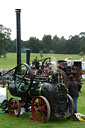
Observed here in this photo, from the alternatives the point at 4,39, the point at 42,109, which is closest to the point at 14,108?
the point at 42,109

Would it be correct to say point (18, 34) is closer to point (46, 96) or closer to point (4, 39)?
point (46, 96)

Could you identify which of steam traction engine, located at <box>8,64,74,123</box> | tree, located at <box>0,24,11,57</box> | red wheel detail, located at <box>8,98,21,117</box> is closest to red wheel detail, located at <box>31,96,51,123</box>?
steam traction engine, located at <box>8,64,74,123</box>

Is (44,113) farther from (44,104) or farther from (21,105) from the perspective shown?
(21,105)

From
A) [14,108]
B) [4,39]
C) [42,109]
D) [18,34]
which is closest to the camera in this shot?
[42,109]

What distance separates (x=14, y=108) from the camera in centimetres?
676

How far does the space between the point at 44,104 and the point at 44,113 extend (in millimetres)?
238

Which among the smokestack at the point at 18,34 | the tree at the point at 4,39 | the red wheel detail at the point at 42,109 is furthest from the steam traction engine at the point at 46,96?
the tree at the point at 4,39

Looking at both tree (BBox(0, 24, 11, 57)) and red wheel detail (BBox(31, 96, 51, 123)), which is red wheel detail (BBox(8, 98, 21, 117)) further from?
tree (BBox(0, 24, 11, 57))

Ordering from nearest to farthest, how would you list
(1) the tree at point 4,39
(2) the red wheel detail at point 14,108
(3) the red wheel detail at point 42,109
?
(3) the red wheel detail at point 42,109 < (2) the red wheel detail at point 14,108 < (1) the tree at point 4,39

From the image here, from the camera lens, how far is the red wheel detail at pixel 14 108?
21.6 feet

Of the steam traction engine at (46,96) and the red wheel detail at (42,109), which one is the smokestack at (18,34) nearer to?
the steam traction engine at (46,96)

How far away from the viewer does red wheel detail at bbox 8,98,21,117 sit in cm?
659

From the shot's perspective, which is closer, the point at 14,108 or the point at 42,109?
the point at 42,109

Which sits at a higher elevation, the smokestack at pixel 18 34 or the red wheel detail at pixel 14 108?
the smokestack at pixel 18 34
